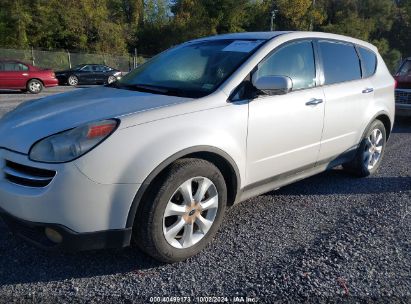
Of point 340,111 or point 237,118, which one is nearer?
point 237,118

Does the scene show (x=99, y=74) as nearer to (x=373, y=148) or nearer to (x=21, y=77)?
(x=21, y=77)

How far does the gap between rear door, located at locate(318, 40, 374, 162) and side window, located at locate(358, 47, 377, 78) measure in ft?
0.37

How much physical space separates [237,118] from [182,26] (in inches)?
1797

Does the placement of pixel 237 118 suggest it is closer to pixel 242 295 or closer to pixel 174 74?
pixel 174 74

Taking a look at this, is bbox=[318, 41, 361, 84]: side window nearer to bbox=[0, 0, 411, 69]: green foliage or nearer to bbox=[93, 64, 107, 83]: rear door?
bbox=[93, 64, 107, 83]: rear door

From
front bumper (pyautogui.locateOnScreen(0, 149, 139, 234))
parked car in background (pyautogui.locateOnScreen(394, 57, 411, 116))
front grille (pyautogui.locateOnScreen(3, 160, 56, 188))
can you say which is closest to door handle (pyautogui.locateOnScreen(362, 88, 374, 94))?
front bumper (pyautogui.locateOnScreen(0, 149, 139, 234))

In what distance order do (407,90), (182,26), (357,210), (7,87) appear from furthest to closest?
(182,26) < (7,87) < (407,90) < (357,210)

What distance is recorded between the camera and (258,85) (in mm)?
3242

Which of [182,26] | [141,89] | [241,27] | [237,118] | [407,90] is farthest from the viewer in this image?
[241,27]

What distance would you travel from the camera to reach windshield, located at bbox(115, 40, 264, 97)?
10.9ft

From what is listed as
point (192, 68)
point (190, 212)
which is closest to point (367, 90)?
point (192, 68)

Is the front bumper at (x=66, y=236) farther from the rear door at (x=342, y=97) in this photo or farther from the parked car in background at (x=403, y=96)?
the parked car in background at (x=403, y=96)

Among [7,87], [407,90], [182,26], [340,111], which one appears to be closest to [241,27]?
[182,26]

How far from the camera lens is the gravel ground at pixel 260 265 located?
2633 mm
